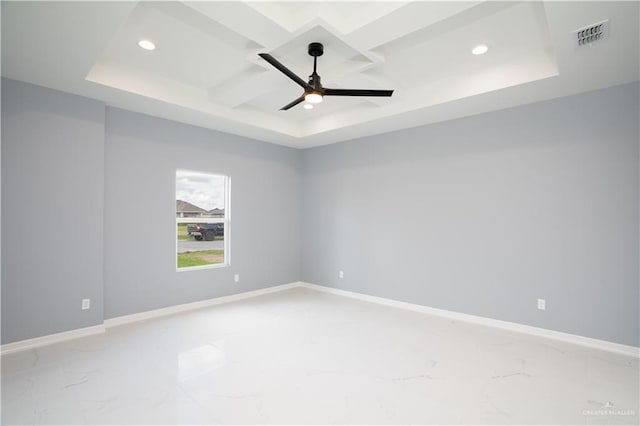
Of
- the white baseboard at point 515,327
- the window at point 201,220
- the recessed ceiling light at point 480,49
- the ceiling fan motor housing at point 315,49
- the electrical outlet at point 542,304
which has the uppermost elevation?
the recessed ceiling light at point 480,49

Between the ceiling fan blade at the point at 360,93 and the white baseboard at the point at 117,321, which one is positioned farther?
the white baseboard at the point at 117,321

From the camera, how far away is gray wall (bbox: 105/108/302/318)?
13.1ft

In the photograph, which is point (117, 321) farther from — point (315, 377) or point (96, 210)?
point (315, 377)

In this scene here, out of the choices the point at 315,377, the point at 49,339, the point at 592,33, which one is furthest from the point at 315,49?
the point at 49,339

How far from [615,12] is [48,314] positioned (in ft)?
18.4

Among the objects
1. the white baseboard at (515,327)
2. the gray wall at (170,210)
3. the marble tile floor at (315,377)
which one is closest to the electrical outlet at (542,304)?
the white baseboard at (515,327)

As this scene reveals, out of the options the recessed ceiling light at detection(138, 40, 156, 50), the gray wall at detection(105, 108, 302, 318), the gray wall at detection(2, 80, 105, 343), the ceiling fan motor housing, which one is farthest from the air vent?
the gray wall at detection(2, 80, 105, 343)

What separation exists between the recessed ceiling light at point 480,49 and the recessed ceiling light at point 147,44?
3071 mm

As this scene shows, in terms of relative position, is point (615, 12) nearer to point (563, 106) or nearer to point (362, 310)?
point (563, 106)

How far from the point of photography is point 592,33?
7.68 feet

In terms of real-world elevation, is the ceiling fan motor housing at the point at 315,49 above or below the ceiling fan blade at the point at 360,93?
above

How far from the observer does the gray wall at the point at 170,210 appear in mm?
3992

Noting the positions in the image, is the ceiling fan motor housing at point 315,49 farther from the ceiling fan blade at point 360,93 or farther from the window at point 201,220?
the window at point 201,220

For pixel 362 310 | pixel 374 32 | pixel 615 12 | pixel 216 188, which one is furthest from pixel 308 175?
pixel 615 12
